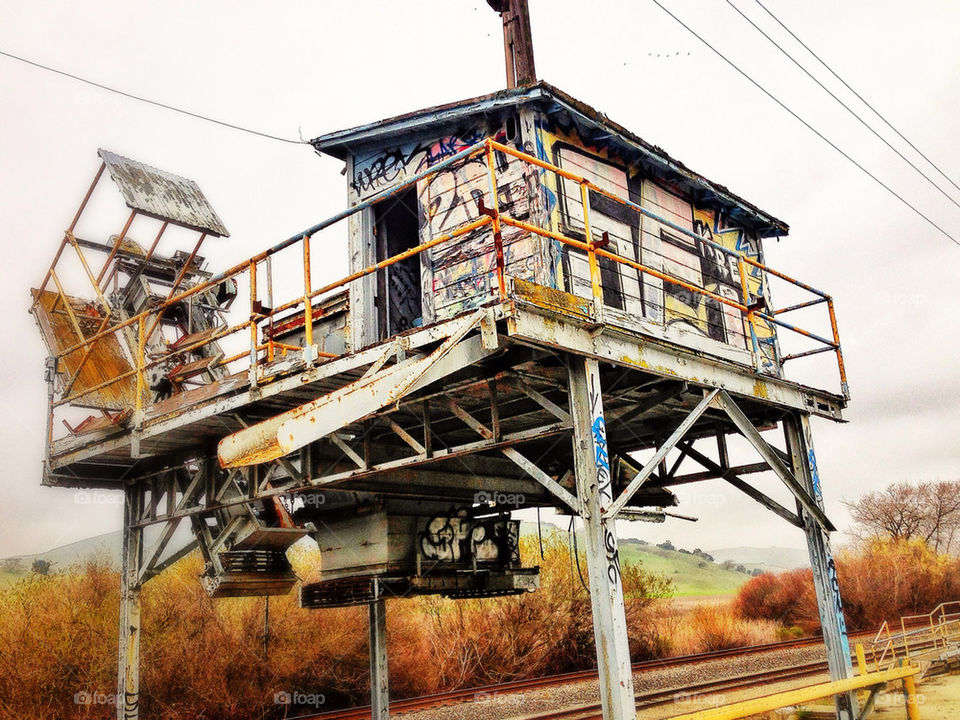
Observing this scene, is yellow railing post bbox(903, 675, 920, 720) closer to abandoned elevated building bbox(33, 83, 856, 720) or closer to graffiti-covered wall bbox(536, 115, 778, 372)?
abandoned elevated building bbox(33, 83, 856, 720)

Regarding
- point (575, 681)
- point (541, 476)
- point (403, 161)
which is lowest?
point (575, 681)

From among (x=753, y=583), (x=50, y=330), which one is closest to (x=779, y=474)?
(x=50, y=330)

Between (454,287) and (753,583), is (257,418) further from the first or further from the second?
(753,583)

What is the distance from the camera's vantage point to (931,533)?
45.6 metres

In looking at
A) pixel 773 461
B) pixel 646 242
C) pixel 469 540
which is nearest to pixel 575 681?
pixel 469 540

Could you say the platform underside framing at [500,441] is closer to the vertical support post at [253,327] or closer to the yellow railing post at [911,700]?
the vertical support post at [253,327]

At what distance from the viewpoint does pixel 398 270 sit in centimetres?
1123

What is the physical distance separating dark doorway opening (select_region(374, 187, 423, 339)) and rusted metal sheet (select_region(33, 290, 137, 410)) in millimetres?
3419

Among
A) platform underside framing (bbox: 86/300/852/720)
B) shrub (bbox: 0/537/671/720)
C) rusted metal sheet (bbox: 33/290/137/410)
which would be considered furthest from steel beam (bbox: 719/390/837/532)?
shrub (bbox: 0/537/671/720)

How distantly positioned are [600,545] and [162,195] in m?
7.63

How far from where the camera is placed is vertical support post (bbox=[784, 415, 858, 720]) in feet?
Result: 29.9

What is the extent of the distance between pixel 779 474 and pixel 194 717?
10421mm

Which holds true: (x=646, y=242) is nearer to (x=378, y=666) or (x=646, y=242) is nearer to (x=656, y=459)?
(x=656, y=459)

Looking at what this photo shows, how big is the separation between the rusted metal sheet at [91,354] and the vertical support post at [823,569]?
847cm
